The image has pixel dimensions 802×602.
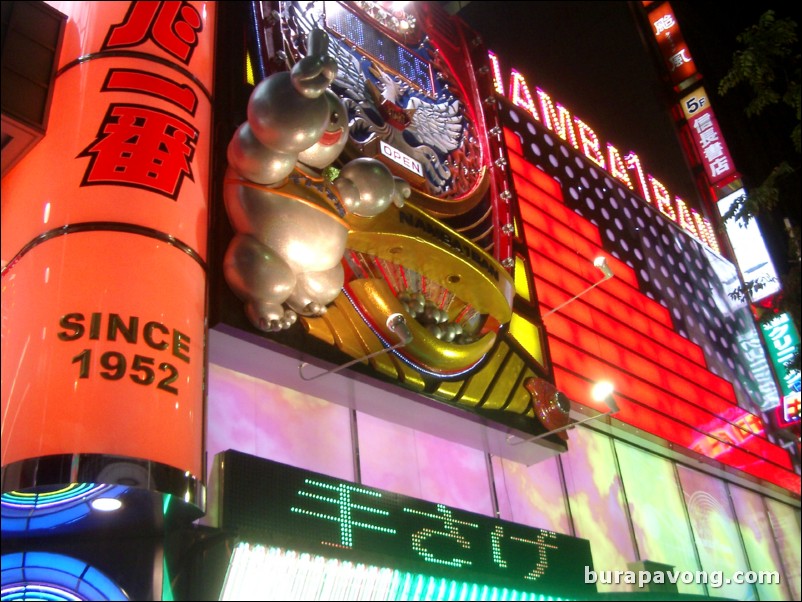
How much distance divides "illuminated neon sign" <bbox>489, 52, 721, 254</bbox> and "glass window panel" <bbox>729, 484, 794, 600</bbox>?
19.6 feet

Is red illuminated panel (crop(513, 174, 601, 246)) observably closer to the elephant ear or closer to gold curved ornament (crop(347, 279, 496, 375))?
gold curved ornament (crop(347, 279, 496, 375))

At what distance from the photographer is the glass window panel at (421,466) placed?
8.58m

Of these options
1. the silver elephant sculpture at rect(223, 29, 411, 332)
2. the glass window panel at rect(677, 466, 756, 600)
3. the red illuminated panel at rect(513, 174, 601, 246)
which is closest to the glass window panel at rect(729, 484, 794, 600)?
the glass window panel at rect(677, 466, 756, 600)

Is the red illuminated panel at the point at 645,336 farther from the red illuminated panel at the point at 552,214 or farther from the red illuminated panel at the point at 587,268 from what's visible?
the red illuminated panel at the point at 552,214

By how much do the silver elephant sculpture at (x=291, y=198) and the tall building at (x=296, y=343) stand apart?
0.02m

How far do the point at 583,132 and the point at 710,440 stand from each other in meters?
6.54

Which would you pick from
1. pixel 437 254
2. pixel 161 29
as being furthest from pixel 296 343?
pixel 161 29

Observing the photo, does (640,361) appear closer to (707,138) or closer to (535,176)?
(535,176)

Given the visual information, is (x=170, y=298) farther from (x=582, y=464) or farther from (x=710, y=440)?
(x=710, y=440)

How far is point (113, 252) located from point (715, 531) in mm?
10500

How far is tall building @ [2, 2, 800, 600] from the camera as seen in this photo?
593cm

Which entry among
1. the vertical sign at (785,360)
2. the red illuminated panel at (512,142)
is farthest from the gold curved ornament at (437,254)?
the vertical sign at (785,360)

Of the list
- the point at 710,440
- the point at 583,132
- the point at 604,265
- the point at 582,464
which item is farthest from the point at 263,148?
the point at 583,132

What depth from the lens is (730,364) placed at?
1622 centimetres
